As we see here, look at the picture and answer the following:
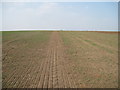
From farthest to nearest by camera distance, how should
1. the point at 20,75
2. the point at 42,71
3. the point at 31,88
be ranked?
the point at 42,71
the point at 20,75
the point at 31,88

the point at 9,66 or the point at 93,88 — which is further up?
the point at 9,66

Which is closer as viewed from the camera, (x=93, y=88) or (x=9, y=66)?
(x=93, y=88)

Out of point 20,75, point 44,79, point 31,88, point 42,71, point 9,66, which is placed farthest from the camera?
point 9,66

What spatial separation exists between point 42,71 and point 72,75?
4.85 feet

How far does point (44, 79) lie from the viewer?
470 cm

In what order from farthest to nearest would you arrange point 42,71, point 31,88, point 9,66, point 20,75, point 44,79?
point 9,66 → point 42,71 → point 20,75 → point 44,79 → point 31,88

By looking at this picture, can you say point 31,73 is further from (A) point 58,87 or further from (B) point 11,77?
(A) point 58,87

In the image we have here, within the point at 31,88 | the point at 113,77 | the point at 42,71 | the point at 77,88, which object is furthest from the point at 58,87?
the point at 113,77

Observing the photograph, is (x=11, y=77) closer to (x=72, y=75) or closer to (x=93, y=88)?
(x=72, y=75)

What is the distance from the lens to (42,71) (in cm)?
552

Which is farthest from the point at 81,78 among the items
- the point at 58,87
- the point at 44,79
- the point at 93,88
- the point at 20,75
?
the point at 20,75

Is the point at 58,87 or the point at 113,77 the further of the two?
the point at 113,77

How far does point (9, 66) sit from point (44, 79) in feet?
8.84

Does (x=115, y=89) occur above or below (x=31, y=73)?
below
